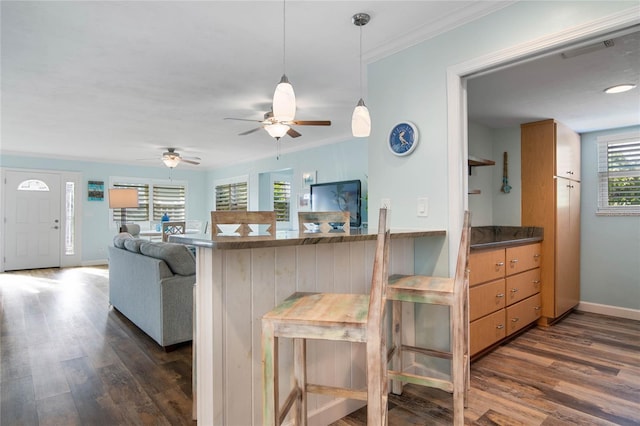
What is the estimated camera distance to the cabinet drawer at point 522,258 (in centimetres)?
311

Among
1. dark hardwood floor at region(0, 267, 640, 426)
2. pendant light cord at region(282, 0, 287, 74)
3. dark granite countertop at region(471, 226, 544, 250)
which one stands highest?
pendant light cord at region(282, 0, 287, 74)

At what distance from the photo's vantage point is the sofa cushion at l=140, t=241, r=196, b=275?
2.99 meters

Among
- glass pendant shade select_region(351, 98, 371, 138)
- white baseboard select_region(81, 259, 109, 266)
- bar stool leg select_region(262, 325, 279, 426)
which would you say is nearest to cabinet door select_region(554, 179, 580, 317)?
glass pendant shade select_region(351, 98, 371, 138)

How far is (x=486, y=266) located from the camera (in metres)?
2.76

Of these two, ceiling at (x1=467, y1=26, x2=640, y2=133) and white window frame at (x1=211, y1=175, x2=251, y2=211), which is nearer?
ceiling at (x1=467, y1=26, x2=640, y2=133)

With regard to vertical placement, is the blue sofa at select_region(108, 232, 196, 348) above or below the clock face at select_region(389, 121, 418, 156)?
below

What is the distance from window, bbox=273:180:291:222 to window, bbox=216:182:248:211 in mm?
808

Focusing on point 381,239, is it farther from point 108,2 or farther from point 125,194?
point 125,194

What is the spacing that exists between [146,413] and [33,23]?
2557mm

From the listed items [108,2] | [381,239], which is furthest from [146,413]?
[108,2]

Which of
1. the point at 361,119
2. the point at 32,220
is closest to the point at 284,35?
the point at 361,119

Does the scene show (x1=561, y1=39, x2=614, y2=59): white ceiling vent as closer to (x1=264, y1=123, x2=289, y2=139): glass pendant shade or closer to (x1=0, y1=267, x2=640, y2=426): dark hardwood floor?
(x1=0, y1=267, x2=640, y2=426): dark hardwood floor

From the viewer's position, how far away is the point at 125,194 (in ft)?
19.4

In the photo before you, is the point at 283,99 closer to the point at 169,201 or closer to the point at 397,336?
the point at 397,336
